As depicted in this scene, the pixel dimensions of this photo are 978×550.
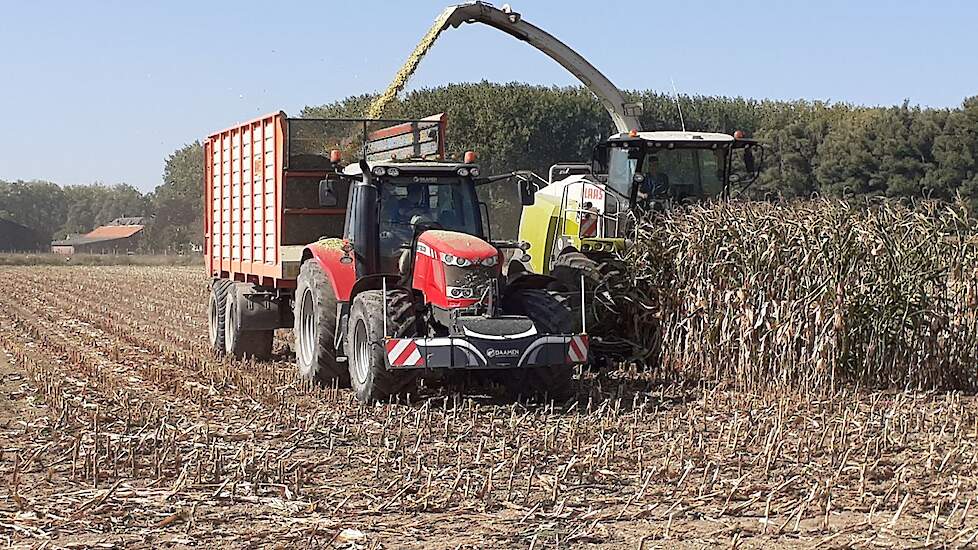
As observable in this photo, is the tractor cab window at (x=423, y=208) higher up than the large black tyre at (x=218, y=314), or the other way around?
the tractor cab window at (x=423, y=208)

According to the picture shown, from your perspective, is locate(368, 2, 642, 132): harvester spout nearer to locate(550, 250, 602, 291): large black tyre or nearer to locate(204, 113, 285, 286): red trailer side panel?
locate(204, 113, 285, 286): red trailer side panel

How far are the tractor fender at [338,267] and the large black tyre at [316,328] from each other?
101 millimetres

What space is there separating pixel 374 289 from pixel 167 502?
3975 mm

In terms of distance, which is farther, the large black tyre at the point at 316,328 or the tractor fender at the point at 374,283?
the large black tyre at the point at 316,328

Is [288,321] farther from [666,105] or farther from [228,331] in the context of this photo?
[666,105]

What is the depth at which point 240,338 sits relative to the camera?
12.9 m

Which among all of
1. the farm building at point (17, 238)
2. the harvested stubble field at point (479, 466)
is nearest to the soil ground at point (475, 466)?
the harvested stubble field at point (479, 466)

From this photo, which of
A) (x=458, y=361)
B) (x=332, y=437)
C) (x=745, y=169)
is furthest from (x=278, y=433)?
(x=745, y=169)

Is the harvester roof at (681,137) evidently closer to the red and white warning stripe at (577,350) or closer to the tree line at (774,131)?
the red and white warning stripe at (577,350)

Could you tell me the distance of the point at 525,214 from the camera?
14820 mm

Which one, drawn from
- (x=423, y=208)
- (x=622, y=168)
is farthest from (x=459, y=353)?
(x=622, y=168)

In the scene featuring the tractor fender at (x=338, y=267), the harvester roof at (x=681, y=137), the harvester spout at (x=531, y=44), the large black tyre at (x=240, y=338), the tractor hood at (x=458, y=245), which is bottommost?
the large black tyre at (x=240, y=338)

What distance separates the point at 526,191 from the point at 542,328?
1553 mm

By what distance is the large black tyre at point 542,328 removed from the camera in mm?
9586
